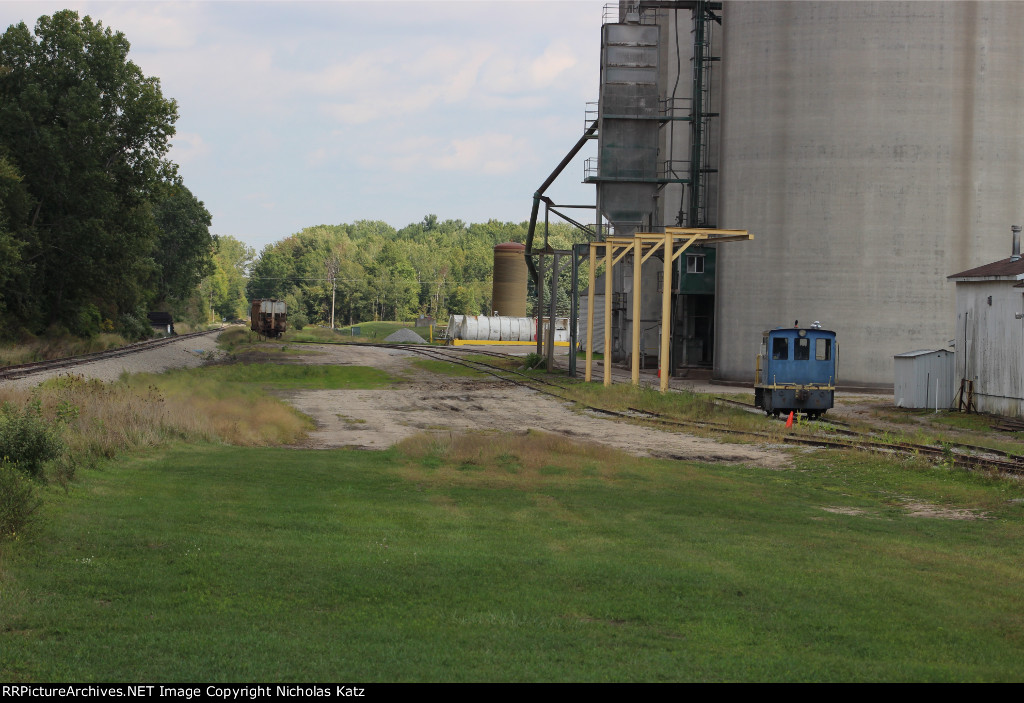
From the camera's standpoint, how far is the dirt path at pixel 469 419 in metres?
23.4

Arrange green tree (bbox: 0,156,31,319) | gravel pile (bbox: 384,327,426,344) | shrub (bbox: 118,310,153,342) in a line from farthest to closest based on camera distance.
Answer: gravel pile (bbox: 384,327,426,344) < shrub (bbox: 118,310,153,342) < green tree (bbox: 0,156,31,319)

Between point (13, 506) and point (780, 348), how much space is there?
2487 cm

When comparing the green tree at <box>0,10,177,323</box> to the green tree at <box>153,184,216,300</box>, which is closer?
the green tree at <box>0,10,177,323</box>

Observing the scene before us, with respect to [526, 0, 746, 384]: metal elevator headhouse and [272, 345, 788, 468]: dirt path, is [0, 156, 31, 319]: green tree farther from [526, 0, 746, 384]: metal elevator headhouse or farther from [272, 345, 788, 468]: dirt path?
[526, 0, 746, 384]: metal elevator headhouse

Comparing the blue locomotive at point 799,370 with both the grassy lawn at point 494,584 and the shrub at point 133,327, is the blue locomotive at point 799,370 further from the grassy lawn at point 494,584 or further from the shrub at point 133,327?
the shrub at point 133,327

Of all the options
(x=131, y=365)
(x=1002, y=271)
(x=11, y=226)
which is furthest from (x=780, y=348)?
(x=11, y=226)

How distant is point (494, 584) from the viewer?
9172 millimetres

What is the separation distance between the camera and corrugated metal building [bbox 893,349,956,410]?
35281 millimetres

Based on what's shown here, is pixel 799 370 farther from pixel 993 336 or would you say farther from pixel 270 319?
pixel 270 319

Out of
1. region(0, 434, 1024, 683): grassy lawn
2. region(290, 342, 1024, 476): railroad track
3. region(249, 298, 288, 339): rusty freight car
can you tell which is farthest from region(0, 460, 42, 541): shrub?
region(249, 298, 288, 339): rusty freight car

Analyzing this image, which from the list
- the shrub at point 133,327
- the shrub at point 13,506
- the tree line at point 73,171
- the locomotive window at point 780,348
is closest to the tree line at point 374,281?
the shrub at point 133,327

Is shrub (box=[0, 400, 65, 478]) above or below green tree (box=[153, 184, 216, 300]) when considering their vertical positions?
below

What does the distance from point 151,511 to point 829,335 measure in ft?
78.6

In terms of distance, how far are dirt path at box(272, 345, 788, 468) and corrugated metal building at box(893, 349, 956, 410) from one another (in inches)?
476
